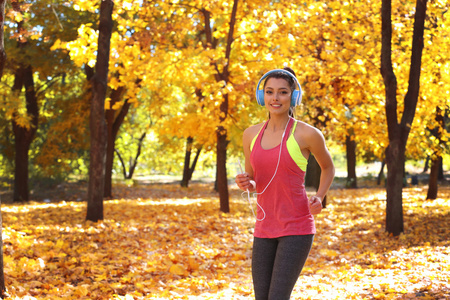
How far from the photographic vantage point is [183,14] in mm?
15367

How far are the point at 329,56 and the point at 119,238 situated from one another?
7003 mm

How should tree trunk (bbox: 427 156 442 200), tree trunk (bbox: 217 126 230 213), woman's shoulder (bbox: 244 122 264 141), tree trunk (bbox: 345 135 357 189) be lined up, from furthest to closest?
tree trunk (bbox: 345 135 357 189), tree trunk (bbox: 427 156 442 200), tree trunk (bbox: 217 126 230 213), woman's shoulder (bbox: 244 122 264 141)

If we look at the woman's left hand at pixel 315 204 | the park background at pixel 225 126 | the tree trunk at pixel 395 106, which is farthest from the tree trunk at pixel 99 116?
the woman's left hand at pixel 315 204

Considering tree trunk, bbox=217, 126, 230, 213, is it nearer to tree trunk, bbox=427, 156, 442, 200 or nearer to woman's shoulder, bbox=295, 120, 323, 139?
tree trunk, bbox=427, 156, 442, 200

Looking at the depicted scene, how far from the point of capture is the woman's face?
11.9ft

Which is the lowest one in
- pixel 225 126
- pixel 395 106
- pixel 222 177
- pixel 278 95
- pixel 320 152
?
pixel 222 177

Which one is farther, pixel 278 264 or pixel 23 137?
pixel 23 137

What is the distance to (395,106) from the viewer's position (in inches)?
428

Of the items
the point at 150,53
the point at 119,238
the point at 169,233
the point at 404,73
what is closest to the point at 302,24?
the point at 404,73

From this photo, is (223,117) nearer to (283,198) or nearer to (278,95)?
(278,95)

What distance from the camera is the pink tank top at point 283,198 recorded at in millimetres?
3402

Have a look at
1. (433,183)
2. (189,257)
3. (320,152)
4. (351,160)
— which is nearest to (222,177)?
(189,257)

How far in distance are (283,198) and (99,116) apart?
320 inches

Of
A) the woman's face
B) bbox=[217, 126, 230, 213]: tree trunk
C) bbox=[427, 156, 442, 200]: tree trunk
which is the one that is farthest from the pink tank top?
bbox=[427, 156, 442, 200]: tree trunk
